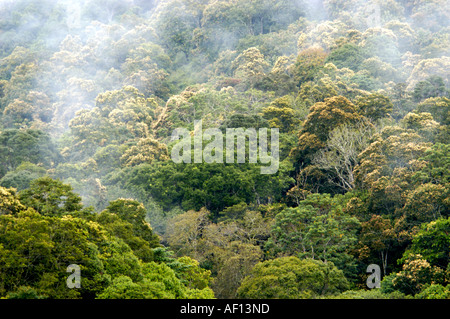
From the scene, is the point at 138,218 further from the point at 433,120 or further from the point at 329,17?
the point at 329,17

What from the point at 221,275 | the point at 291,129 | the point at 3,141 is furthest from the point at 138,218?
the point at 3,141

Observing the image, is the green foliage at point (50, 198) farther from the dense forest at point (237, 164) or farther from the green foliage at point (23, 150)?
the green foliage at point (23, 150)

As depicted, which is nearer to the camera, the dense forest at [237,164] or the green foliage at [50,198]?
the dense forest at [237,164]

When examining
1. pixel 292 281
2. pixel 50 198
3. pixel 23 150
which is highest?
pixel 23 150

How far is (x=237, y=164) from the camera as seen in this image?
94.3 feet

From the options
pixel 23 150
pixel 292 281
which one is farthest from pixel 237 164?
pixel 23 150

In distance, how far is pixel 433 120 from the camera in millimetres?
28000

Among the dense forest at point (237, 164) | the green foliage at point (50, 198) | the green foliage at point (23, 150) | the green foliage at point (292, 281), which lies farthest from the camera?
the green foliage at point (23, 150)

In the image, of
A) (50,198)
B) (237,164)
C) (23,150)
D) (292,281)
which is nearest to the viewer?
(292,281)

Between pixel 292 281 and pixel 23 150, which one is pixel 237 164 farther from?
pixel 23 150

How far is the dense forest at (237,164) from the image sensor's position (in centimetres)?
1780

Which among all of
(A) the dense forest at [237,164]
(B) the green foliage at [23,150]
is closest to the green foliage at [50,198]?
(A) the dense forest at [237,164]

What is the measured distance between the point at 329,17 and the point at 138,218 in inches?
1855
